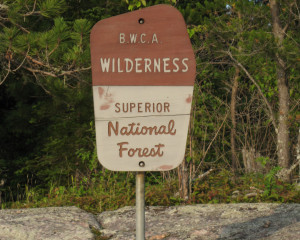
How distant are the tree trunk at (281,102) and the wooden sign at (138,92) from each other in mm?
4202

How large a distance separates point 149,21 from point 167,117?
20.0 inches

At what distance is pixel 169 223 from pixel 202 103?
2.90 meters

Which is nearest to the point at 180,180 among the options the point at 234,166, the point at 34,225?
the point at 234,166

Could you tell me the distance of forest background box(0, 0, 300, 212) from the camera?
5562 mm

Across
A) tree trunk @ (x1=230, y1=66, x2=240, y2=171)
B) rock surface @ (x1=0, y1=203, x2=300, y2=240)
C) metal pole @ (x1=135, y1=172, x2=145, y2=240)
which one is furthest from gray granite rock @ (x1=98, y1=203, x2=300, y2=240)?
tree trunk @ (x1=230, y1=66, x2=240, y2=171)

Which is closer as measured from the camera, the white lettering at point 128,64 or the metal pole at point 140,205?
the white lettering at point 128,64

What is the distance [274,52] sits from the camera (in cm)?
629

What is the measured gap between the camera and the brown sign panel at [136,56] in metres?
2.62

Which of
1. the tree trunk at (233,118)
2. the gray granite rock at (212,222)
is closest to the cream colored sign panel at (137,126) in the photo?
the gray granite rock at (212,222)

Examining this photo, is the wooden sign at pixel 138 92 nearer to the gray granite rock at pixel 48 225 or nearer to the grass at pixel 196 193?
the gray granite rock at pixel 48 225

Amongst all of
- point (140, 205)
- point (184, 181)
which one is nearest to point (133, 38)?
point (140, 205)

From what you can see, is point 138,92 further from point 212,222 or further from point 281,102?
point 281,102

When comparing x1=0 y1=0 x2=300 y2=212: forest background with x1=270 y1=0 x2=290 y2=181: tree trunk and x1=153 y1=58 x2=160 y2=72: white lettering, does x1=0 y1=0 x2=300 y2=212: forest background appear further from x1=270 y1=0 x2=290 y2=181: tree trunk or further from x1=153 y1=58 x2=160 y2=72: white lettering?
x1=153 y1=58 x2=160 y2=72: white lettering

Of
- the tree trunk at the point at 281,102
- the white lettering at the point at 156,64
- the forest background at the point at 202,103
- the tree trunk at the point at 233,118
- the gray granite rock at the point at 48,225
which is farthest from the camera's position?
the tree trunk at the point at 281,102
